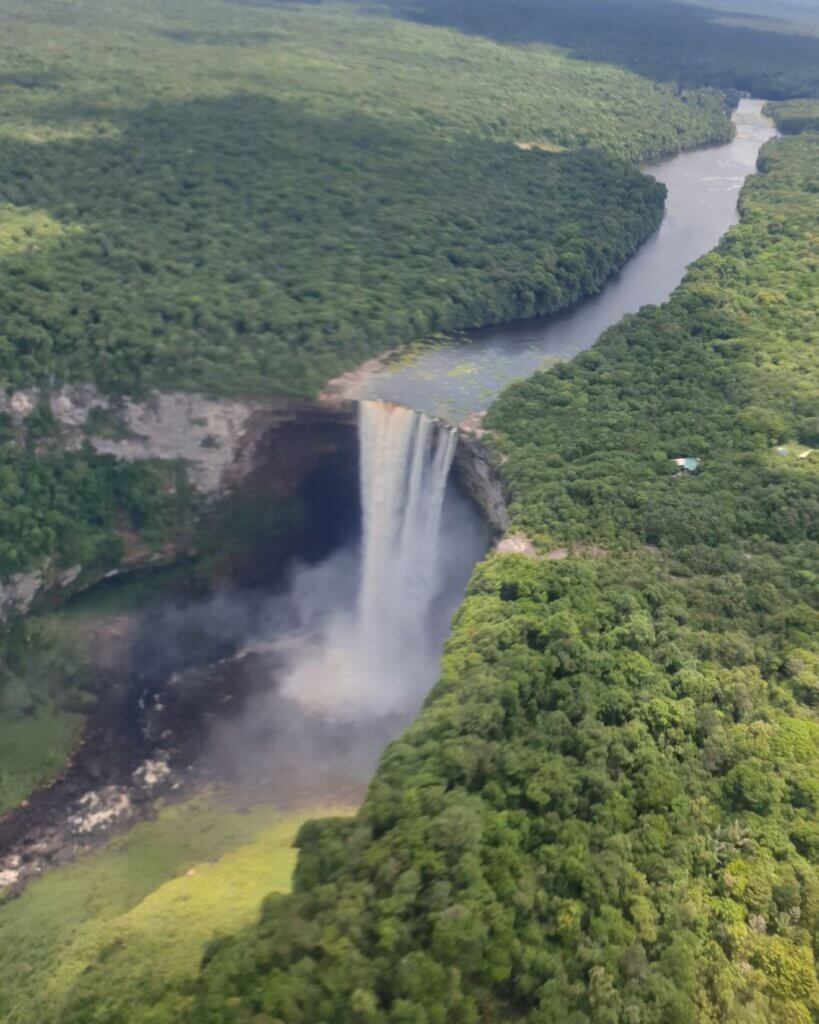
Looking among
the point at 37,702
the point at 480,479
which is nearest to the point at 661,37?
the point at 480,479

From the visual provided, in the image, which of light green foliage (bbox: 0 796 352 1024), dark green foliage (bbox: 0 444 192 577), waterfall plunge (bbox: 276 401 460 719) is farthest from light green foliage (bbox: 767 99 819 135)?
light green foliage (bbox: 0 796 352 1024)

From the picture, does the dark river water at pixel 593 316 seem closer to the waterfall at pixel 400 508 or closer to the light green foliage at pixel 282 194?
the light green foliage at pixel 282 194

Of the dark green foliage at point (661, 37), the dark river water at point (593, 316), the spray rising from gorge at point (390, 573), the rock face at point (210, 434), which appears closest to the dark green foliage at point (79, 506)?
the rock face at point (210, 434)

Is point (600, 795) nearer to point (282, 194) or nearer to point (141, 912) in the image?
point (141, 912)

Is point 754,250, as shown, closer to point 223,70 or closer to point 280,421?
point 280,421

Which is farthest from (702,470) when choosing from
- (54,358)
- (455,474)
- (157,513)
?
(54,358)

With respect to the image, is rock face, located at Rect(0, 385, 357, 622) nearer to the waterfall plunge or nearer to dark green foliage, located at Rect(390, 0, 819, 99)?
the waterfall plunge
